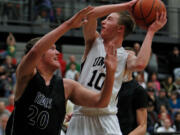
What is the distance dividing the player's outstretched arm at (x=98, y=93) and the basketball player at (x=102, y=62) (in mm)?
448

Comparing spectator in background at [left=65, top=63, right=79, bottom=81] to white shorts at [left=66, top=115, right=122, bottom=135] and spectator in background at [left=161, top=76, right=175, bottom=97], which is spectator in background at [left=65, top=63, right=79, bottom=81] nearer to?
spectator in background at [left=161, top=76, right=175, bottom=97]

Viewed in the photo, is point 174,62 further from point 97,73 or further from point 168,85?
point 97,73

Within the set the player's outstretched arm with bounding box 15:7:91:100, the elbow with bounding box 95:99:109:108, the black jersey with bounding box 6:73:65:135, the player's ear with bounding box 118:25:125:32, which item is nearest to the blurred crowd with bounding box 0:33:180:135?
the player's ear with bounding box 118:25:125:32

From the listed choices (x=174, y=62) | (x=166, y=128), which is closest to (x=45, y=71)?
(x=166, y=128)

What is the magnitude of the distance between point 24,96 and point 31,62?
39 cm

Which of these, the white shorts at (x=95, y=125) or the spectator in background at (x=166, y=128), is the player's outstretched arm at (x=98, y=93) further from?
the spectator in background at (x=166, y=128)

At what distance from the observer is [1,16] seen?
14.6 m

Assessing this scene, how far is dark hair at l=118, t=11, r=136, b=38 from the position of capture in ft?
16.4

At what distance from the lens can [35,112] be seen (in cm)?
388

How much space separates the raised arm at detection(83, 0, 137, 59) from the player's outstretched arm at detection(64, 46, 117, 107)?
724mm

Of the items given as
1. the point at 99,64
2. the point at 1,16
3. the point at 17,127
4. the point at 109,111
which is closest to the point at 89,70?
the point at 99,64

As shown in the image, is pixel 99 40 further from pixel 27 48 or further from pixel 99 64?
pixel 27 48

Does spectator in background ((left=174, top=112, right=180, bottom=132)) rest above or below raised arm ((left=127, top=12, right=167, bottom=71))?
below

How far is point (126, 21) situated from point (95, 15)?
61cm
